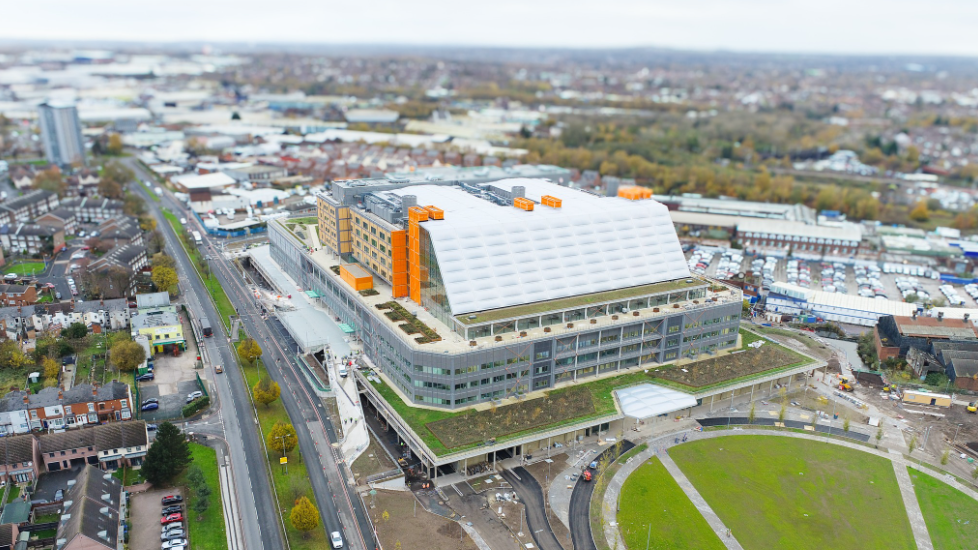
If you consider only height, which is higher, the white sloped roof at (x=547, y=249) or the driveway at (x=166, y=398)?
the white sloped roof at (x=547, y=249)

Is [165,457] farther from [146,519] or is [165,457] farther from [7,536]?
[7,536]

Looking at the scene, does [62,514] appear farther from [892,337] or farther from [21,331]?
[892,337]

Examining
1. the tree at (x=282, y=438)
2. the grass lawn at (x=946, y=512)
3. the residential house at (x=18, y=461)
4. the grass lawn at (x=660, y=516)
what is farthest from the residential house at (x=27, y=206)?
the grass lawn at (x=946, y=512)

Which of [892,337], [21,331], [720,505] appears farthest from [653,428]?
[21,331]

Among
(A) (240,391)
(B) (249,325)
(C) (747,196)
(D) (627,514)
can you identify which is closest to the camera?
(D) (627,514)

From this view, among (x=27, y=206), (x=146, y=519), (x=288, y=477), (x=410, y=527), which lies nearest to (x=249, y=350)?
(x=288, y=477)

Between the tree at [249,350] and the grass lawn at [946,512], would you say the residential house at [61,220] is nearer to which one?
the tree at [249,350]
